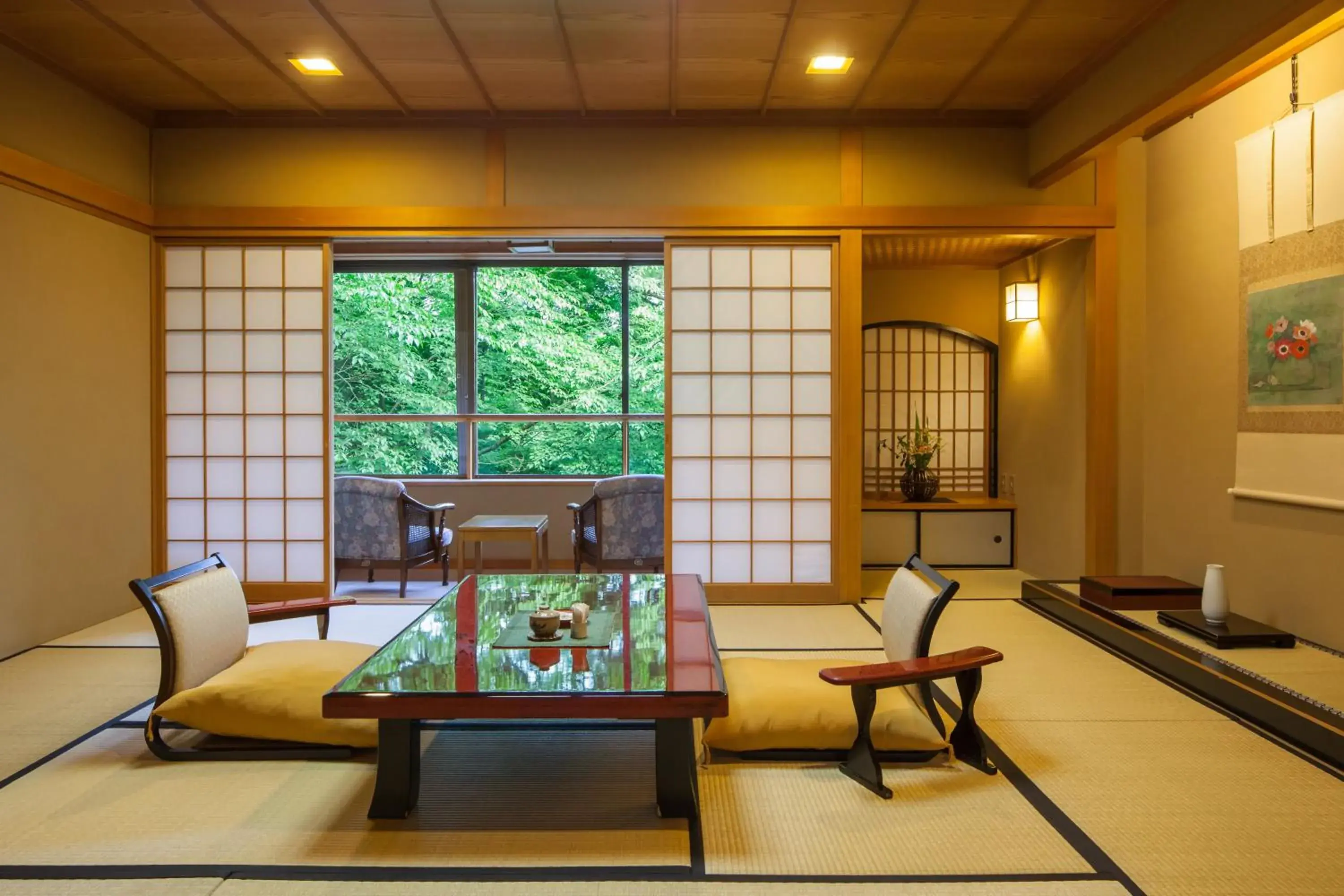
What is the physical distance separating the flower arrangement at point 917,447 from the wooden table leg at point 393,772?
4400 mm

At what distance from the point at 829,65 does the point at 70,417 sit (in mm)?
4027

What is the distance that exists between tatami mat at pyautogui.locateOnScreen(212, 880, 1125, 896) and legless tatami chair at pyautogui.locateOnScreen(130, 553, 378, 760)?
0.64 m

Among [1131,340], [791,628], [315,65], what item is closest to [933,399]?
[1131,340]

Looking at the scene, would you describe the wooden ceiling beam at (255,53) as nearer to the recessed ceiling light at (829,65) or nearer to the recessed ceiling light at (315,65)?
the recessed ceiling light at (315,65)

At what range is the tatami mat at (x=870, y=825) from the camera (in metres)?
1.98

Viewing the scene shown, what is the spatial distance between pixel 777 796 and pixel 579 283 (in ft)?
24.9

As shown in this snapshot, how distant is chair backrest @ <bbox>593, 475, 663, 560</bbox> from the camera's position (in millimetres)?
5402

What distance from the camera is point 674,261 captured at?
4828 millimetres

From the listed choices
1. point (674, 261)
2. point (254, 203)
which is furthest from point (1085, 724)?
point (254, 203)

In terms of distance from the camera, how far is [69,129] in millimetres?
4102

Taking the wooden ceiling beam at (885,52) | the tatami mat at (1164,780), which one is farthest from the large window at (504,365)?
the tatami mat at (1164,780)

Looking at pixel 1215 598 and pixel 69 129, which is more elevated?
pixel 69 129

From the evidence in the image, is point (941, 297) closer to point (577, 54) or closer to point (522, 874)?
point (577, 54)

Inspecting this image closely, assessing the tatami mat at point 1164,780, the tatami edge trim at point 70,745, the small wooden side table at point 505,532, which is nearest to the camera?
the tatami mat at point 1164,780
